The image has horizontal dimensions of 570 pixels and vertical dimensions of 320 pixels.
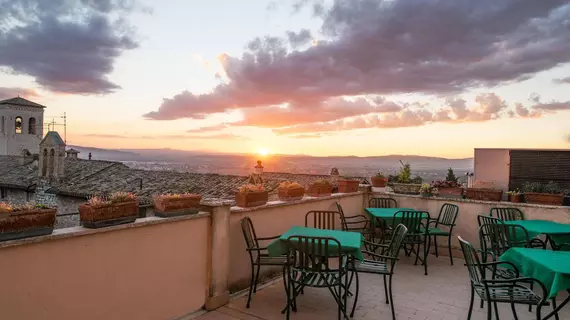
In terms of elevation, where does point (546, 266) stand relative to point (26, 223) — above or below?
below

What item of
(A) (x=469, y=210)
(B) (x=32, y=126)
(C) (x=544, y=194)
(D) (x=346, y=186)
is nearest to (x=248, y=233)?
(D) (x=346, y=186)

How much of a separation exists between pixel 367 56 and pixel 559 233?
6066 mm

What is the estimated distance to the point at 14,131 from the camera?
3159cm

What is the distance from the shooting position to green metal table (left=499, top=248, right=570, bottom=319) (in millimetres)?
2734

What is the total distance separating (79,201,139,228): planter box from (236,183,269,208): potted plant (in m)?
1.45

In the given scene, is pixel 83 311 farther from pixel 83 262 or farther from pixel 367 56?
pixel 367 56

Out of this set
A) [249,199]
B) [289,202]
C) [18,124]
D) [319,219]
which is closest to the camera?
[249,199]

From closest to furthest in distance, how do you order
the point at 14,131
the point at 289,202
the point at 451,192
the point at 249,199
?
the point at 249,199 < the point at 289,202 < the point at 451,192 < the point at 14,131

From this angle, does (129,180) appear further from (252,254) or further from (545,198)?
(545,198)

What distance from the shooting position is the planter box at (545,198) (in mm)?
5504

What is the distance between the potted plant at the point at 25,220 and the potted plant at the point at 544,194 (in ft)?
21.9

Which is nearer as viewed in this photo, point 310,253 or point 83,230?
point 83,230

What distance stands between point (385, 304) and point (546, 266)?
165 centimetres

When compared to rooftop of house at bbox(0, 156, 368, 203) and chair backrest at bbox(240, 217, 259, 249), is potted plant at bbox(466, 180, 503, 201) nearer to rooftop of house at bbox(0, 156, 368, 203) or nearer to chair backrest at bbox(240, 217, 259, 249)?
chair backrest at bbox(240, 217, 259, 249)
